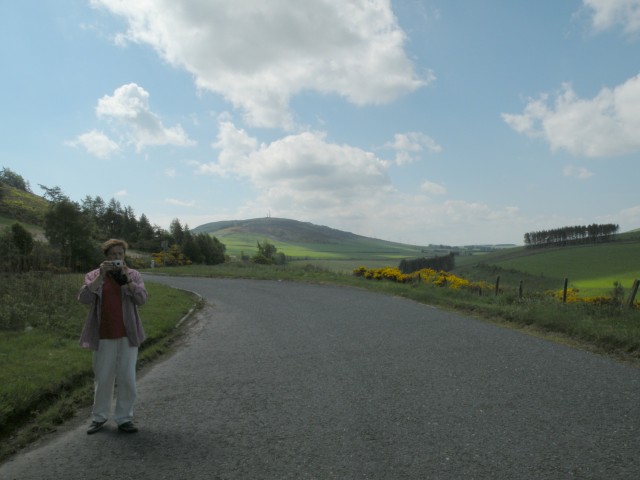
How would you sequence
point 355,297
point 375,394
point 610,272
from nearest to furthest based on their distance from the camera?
point 375,394, point 355,297, point 610,272

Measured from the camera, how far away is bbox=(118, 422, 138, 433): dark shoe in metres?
4.88

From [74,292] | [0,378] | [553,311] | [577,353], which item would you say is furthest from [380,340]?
[74,292]

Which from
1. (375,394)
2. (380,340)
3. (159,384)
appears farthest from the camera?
(380,340)

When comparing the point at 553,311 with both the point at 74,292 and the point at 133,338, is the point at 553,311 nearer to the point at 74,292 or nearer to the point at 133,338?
the point at 133,338

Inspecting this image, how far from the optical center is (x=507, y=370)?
7203 mm

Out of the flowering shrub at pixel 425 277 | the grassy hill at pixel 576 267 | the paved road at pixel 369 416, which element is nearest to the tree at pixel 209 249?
the flowering shrub at pixel 425 277

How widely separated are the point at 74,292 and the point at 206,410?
8.62 m

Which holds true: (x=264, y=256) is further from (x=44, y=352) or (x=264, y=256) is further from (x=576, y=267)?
(x=44, y=352)

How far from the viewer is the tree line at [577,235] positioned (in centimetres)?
7944

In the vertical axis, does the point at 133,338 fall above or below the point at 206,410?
above

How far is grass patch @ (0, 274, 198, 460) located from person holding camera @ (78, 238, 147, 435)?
0.83 m

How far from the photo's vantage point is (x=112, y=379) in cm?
511

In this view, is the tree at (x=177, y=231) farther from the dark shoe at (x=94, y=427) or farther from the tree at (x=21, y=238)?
the dark shoe at (x=94, y=427)

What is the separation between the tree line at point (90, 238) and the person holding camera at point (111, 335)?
393 inches
